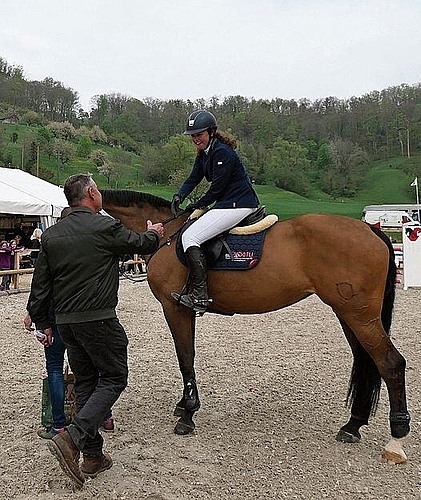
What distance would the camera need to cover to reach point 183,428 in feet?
14.1

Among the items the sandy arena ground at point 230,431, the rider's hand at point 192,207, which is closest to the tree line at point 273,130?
the sandy arena ground at point 230,431

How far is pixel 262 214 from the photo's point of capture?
463cm

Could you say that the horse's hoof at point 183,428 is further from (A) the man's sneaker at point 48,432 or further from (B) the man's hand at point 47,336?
(B) the man's hand at point 47,336

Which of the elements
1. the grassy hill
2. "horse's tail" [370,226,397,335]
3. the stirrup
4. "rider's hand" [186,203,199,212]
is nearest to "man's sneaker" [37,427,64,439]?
the stirrup

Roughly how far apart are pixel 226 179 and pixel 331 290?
50.4 inches

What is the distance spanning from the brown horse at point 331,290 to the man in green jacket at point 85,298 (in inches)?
45.7

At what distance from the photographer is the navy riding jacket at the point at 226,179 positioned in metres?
4.45

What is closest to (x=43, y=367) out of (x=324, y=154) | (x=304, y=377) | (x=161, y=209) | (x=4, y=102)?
(x=161, y=209)

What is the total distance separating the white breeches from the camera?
433 centimetres

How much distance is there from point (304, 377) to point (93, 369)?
315 cm

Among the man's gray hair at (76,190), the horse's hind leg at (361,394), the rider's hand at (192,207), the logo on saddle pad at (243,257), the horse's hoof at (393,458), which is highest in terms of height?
the man's gray hair at (76,190)

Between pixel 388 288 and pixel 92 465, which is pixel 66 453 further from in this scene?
pixel 388 288

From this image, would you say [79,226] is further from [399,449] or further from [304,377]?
[304,377]

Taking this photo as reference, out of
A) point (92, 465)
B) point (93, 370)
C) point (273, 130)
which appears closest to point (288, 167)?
point (273, 130)
